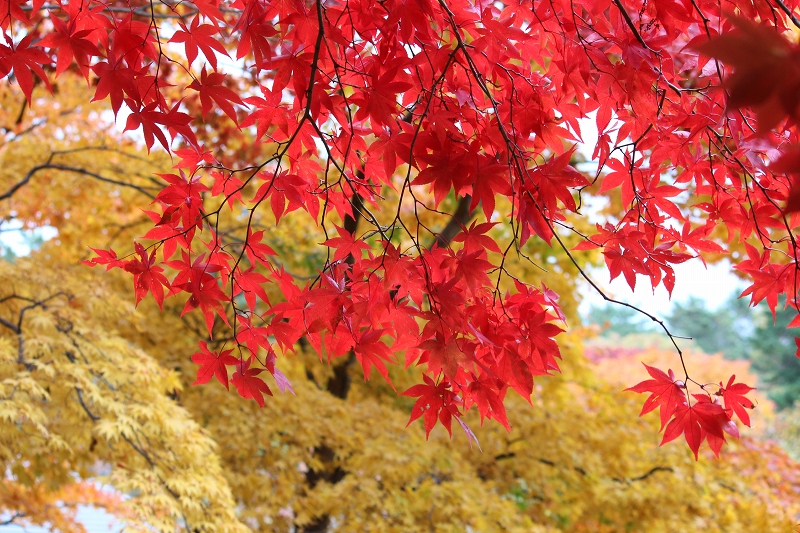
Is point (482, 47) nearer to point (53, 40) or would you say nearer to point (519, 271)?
point (53, 40)

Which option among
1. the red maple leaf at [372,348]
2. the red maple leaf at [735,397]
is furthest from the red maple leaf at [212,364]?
the red maple leaf at [735,397]

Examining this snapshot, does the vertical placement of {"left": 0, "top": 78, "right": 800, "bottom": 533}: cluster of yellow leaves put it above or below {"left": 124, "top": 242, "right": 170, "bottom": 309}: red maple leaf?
above

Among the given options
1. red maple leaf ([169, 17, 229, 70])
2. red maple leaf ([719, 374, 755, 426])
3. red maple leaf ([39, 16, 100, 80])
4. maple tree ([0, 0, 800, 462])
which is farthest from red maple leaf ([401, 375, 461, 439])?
red maple leaf ([39, 16, 100, 80])

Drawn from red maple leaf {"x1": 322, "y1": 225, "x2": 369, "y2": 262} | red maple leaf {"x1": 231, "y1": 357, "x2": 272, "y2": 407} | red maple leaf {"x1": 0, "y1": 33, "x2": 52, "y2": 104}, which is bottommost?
red maple leaf {"x1": 231, "y1": 357, "x2": 272, "y2": 407}

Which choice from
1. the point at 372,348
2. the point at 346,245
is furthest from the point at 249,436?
the point at 346,245

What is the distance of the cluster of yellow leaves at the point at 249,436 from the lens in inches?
107

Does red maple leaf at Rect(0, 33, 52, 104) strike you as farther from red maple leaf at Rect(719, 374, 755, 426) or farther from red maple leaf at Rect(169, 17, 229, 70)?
red maple leaf at Rect(719, 374, 755, 426)

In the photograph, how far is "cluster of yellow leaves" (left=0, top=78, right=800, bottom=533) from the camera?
2.73 metres

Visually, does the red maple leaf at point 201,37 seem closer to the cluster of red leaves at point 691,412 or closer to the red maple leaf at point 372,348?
the red maple leaf at point 372,348

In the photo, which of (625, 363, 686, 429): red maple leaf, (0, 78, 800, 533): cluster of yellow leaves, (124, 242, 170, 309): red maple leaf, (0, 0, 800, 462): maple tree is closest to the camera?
(0, 0, 800, 462): maple tree

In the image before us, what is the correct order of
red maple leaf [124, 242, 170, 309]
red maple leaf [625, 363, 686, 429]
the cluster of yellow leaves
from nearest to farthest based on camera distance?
red maple leaf [625, 363, 686, 429], red maple leaf [124, 242, 170, 309], the cluster of yellow leaves

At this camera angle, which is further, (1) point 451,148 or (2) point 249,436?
(2) point 249,436

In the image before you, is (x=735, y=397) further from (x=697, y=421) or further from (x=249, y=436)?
(x=249, y=436)

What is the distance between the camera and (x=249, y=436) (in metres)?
3.85
